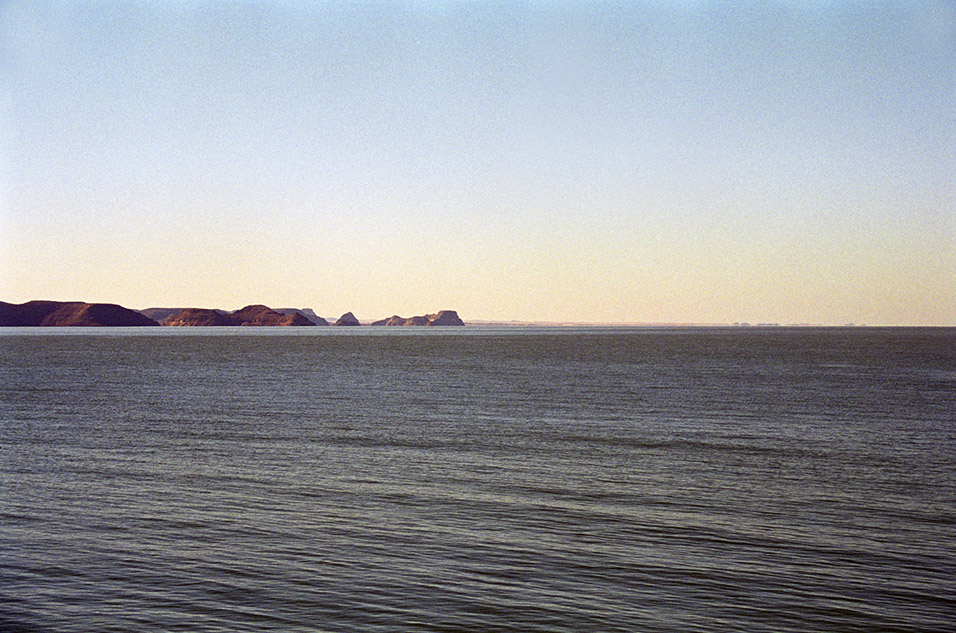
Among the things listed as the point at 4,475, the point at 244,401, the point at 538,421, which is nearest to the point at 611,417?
the point at 538,421

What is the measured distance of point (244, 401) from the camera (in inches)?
2119

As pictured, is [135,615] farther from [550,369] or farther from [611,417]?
[550,369]

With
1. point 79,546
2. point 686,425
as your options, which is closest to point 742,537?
point 79,546

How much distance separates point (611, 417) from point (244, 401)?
24482 mm

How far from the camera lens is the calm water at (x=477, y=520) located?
15.2 metres

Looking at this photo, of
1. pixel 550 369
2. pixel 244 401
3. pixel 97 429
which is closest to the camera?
pixel 97 429

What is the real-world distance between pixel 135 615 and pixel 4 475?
50.8ft

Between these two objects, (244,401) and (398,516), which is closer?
(398,516)

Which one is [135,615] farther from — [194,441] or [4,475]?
[194,441]

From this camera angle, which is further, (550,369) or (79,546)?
(550,369)

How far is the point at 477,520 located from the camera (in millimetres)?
21297

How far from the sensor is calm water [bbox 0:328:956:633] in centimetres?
1520

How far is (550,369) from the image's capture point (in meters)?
92.4

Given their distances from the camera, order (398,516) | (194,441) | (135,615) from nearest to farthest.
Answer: (135,615)
(398,516)
(194,441)
